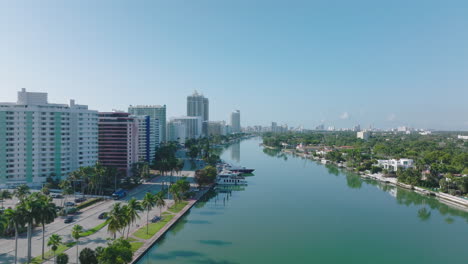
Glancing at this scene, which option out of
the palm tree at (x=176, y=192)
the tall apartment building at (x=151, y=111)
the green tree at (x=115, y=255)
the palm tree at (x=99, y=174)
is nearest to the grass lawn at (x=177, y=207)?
the palm tree at (x=176, y=192)

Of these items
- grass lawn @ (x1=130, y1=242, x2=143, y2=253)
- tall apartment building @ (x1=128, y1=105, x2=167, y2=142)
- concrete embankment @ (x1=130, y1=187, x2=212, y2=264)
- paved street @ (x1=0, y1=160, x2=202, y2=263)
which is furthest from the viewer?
tall apartment building @ (x1=128, y1=105, x2=167, y2=142)

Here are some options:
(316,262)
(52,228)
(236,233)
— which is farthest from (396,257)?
(52,228)

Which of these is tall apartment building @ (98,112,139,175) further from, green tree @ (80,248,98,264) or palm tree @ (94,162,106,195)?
green tree @ (80,248,98,264)

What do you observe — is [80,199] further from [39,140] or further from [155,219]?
[39,140]

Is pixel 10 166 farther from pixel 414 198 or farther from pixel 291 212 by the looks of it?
pixel 414 198

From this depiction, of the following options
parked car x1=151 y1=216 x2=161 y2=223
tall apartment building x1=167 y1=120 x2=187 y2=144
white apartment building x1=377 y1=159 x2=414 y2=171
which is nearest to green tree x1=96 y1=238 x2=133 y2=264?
parked car x1=151 y1=216 x2=161 y2=223

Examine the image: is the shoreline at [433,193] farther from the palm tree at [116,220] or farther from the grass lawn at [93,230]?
the grass lawn at [93,230]
